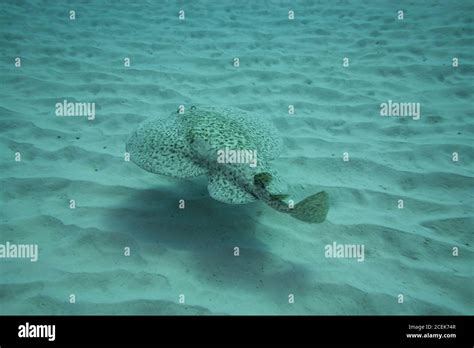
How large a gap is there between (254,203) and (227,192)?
1.11 meters

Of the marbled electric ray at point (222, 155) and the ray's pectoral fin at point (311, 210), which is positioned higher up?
the marbled electric ray at point (222, 155)

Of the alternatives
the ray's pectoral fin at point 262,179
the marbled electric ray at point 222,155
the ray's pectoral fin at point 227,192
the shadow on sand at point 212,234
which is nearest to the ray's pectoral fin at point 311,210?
the marbled electric ray at point 222,155

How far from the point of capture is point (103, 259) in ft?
10.9

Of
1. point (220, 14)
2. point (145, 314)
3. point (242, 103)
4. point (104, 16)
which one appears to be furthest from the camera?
point (220, 14)

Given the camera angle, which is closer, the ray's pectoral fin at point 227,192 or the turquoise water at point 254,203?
the ray's pectoral fin at point 227,192

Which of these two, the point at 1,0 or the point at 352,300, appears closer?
the point at 352,300

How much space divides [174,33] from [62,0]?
18.4ft

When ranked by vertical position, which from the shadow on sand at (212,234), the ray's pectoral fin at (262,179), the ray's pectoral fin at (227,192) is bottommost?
the shadow on sand at (212,234)

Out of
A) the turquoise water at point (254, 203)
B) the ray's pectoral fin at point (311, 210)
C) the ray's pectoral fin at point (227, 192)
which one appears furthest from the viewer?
the turquoise water at point (254, 203)

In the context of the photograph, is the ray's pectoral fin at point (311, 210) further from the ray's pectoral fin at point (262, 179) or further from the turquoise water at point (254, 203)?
the turquoise water at point (254, 203)

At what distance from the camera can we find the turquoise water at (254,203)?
122 inches

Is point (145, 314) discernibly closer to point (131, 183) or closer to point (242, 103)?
point (131, 183)

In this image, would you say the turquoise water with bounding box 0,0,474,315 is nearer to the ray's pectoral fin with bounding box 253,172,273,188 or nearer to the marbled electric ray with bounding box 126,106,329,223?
the marbled electric ray with bounding box 126,106,329,223
